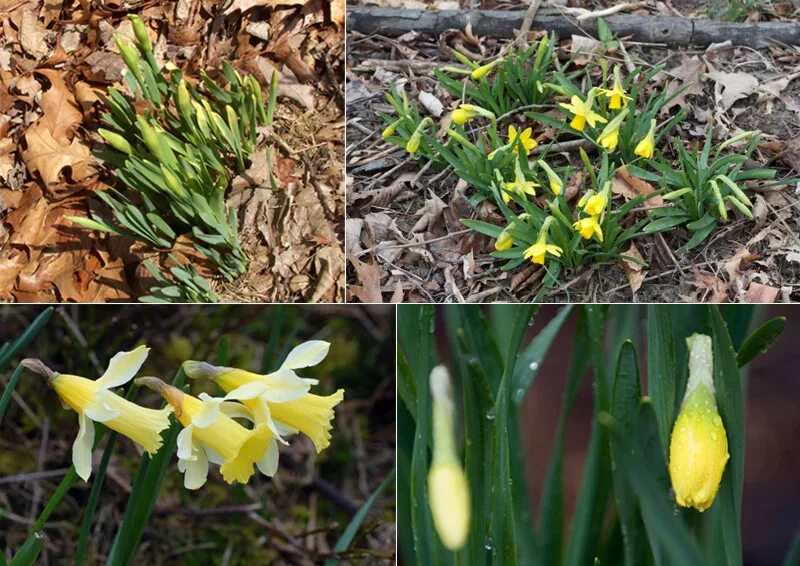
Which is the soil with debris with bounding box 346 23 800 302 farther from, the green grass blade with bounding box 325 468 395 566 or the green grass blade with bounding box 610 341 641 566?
the green grass blade with bounding box 610 341 641 566

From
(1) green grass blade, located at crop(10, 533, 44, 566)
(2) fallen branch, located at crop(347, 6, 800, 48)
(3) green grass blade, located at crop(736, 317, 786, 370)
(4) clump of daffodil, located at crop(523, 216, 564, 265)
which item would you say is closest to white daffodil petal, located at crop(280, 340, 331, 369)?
(1) green grass blade, located at crop(10, 533, 44, 566)

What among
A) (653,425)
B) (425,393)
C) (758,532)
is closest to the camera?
(653,425)

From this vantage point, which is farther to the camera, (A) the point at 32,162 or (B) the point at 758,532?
(A) the point at 32,162

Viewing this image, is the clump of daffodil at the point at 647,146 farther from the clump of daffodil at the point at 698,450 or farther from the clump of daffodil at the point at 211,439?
the clump of daffodil at the point at 211,439

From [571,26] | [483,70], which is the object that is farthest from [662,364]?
[571,26]

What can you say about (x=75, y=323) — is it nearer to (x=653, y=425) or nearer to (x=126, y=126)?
(x=126, y=126)

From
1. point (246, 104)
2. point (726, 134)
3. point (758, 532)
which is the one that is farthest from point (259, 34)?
point (758, 532)
